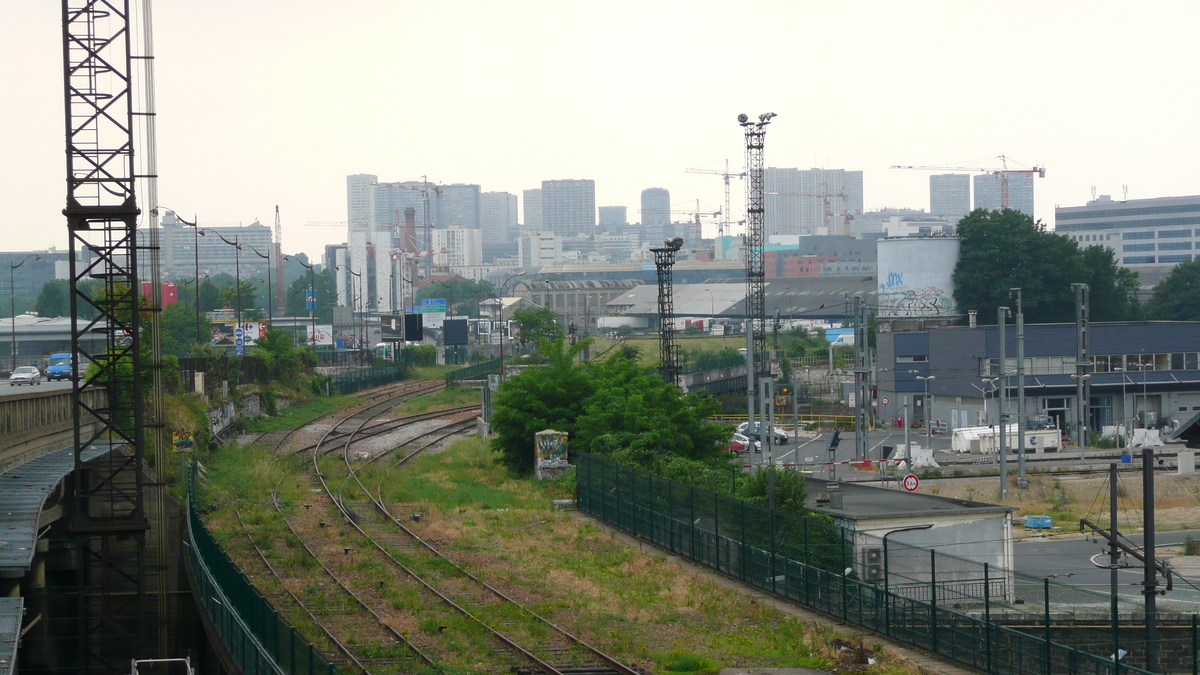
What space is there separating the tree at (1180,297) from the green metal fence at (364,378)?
59.5 m

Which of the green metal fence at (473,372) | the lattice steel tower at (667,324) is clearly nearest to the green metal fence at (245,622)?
the lattice steel tower at (667,324)

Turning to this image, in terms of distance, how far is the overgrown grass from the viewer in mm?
54250

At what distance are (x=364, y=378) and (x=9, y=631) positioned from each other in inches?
2407

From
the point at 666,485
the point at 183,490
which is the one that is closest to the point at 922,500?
the point at 666,485

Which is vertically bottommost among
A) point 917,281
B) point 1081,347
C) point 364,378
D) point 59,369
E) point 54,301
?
point 364,378

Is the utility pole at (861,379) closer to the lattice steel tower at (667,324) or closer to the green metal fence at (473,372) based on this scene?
the lattice steel tower at (667,324)

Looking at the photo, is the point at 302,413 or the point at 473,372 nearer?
the point at 302,413

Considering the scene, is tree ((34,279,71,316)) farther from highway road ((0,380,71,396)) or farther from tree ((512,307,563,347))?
highway road ((0,380,71,396))

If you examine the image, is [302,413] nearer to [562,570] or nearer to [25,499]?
→ [25,499]

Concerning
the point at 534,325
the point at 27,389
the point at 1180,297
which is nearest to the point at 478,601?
the point at 27,389

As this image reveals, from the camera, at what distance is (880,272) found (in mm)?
87125

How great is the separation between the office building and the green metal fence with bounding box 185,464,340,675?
170 m

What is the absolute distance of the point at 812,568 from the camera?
22.7m

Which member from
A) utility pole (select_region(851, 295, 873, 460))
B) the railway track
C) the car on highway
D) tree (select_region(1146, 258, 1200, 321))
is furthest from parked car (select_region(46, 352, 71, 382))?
tree (select_region(1146, 258, 1200, 321))
